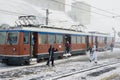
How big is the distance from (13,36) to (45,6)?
170 metres

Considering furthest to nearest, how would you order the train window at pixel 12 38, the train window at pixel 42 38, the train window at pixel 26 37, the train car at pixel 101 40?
the train car at pixel 101 40
the train window at pixel 42 38
the train window at pixel 26 37
the train window at pixel 12 38

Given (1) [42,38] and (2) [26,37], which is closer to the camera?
(2) [26,37]

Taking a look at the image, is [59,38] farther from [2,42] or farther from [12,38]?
[2,42]

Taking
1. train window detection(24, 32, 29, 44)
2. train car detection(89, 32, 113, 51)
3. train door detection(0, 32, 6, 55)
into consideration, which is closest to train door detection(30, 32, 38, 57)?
train window detection(24, 32, 29, 44)

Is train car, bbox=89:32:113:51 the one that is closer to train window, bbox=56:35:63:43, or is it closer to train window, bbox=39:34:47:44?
train window, bbox=56:35:63:43

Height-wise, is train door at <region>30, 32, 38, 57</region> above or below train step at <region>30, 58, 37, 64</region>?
above

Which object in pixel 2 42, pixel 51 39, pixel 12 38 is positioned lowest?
pixel 2 42

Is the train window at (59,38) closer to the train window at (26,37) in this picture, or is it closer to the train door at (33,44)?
the train door at (33,44)

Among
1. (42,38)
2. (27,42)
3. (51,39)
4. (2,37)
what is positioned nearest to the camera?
(27,42)

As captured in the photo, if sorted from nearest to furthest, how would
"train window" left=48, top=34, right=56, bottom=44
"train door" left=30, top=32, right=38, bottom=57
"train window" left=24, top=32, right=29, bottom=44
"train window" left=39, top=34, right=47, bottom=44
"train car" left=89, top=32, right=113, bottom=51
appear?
"train window" left=24, top=32, right=29, bottom=44, "train door" left=30, top=32, right=38, bottom=57, "train window" left=39, top=34, right=47, bottom=44, "train window" left=48, top=34, right=56, bottom=44, "train car" left=89, top=32, right=113, bottom=51

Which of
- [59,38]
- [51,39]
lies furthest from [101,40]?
[51,39]

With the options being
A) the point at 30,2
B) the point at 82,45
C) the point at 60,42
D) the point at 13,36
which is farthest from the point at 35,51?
the point at 30,2

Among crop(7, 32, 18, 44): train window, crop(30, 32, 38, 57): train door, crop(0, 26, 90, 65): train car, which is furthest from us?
crop(30, 32, 38, 57): train door

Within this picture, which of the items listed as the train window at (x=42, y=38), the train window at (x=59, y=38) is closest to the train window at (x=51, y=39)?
the train window at (x=42, y=38)
